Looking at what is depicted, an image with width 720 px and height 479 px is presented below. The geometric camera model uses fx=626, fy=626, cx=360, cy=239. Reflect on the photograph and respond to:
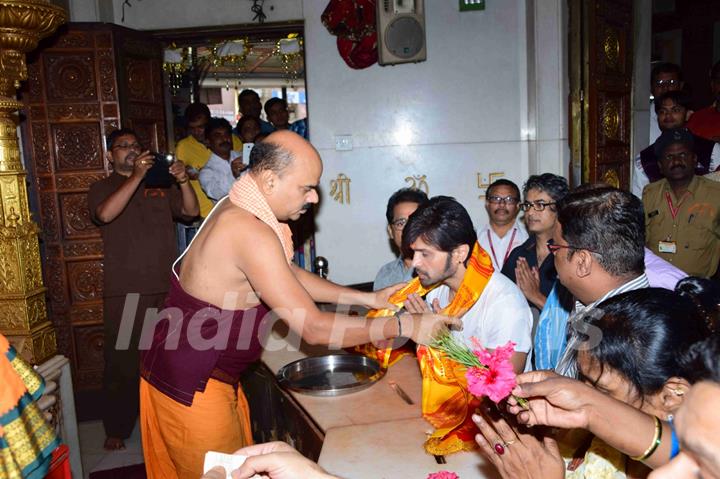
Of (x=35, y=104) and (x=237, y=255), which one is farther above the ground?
(x=35, y=104)

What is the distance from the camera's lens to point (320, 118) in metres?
5.38

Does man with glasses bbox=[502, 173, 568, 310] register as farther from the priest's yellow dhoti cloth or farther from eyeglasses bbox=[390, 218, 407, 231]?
the priest's yellow dhoti cloth

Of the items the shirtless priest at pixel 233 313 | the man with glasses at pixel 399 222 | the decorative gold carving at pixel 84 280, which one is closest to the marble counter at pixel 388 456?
the shirtless priest at pixel 233 313

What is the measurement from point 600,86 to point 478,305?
9.97 feet

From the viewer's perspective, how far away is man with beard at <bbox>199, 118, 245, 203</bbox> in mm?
5230

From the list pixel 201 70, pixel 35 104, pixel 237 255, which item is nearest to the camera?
pixel 237 255

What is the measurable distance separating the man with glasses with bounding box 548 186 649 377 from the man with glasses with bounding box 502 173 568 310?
107cm

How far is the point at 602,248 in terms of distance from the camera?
195 cm

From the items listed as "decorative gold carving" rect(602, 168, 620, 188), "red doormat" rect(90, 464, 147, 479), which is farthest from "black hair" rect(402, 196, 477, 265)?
"decorative gold carving" rect(602, 168, 620, 188)

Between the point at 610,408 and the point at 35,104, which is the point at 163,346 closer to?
the point at 610,408

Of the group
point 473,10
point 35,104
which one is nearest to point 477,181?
point 473,10

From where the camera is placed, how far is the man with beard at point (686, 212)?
379 cm

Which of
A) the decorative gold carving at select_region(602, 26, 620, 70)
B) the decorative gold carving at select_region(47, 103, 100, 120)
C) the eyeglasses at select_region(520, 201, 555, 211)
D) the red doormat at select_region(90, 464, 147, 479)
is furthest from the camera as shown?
the decorative gold carving at select_region(602, 26, 620, 70)

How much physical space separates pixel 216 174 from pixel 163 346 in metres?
3.14
